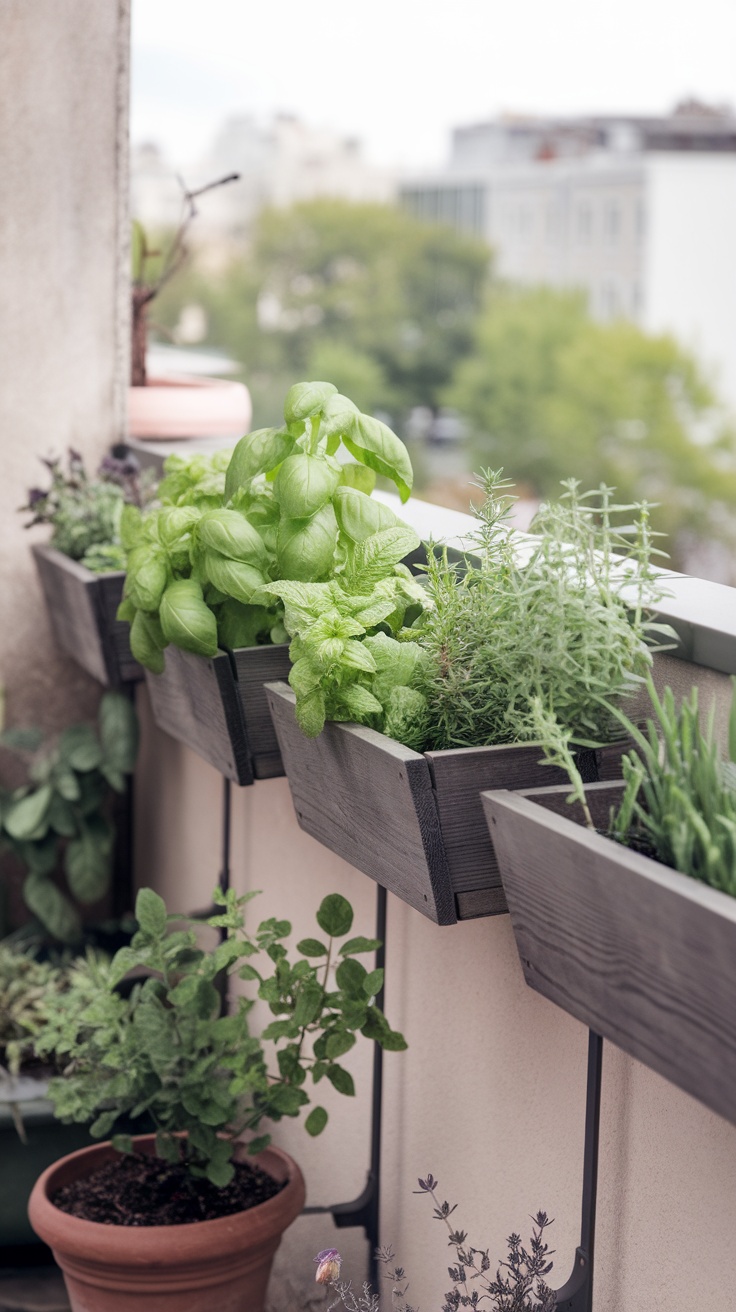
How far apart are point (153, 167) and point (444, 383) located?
10.8m

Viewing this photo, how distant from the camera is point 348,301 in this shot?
4144 centimetres

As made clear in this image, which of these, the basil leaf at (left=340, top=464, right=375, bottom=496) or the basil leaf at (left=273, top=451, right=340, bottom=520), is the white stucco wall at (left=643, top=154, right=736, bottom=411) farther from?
the basil leaf at (left=273, top=451, right=340, bottom=520)

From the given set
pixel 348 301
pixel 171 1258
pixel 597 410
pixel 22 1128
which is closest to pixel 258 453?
pixel 171 1258

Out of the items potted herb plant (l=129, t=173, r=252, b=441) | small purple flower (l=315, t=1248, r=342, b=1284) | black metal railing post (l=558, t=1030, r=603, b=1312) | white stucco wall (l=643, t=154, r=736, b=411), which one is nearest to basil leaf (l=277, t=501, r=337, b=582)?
black metal railing post (l=558, t=1030, r=603, b=1312)

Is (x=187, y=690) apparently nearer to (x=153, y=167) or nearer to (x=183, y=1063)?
(x=183, y=1063)

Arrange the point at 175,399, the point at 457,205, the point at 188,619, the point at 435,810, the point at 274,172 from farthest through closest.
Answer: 1. the point at 457,205
2. the point at 274,172
3. the point at 175,399
4. the point at 188,619
5. the point at 435,810

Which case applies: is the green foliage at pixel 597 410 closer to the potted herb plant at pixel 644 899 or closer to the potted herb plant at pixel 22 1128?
the potted herb plant at pixel 22 1128

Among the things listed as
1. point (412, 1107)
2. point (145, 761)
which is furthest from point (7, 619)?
point (412, 1107)

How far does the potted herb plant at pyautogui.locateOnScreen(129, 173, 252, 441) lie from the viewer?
2.13m

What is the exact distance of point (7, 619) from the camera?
204 centimetres

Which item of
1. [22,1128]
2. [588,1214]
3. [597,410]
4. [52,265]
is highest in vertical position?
[52,265]

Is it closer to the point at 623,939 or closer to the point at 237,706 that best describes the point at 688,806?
the point at 623,939

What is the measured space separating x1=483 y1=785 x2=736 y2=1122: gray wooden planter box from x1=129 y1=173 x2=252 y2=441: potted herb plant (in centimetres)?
149

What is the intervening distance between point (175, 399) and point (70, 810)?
0.69m
